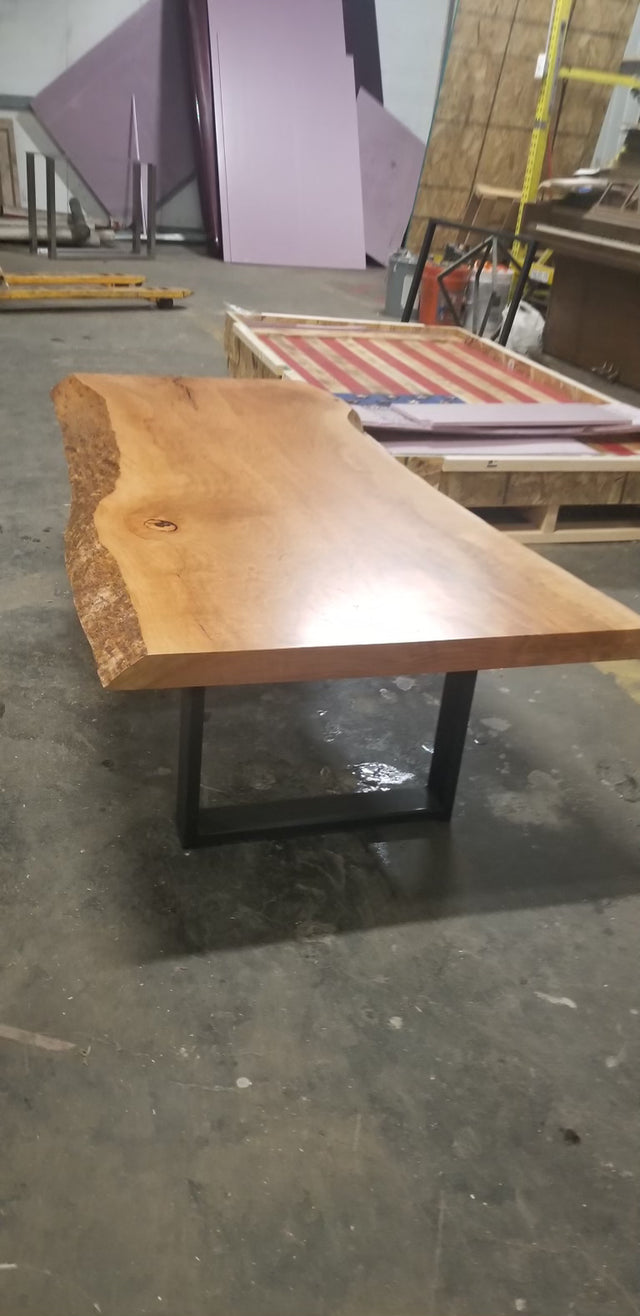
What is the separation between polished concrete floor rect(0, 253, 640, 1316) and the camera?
1.11 metres

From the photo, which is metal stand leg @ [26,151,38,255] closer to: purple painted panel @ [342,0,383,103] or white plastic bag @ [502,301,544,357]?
purple painted panel @ [342,0,383,103]

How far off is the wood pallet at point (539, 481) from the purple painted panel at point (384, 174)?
4.67 metres

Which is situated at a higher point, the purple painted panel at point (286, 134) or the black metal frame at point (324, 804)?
the purple painted panel at point (286, 134)

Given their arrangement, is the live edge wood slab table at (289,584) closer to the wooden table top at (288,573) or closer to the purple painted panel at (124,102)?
the wooden table top at (288,573)

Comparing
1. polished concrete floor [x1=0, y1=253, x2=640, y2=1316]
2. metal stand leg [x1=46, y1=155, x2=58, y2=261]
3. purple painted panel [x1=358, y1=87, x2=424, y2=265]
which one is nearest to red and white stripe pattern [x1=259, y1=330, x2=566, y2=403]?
polished concrete floor [x1=0, y1=253, x2=640, y2=1316]

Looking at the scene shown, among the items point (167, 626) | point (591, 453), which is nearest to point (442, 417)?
point (591, 453)

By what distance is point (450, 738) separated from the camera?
1.80 metres

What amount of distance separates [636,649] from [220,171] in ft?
22.7

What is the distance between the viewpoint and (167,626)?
49.9 inches

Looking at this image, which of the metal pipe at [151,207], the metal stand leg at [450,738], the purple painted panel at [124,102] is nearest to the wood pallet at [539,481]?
the metal stand leg at [450,738]

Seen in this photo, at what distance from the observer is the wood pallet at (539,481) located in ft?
9.30

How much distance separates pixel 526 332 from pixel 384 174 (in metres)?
3.21

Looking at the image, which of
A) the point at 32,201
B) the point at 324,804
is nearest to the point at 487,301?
the point at 32,201

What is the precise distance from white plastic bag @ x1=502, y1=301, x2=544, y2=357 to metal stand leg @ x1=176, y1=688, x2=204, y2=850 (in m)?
4.53
